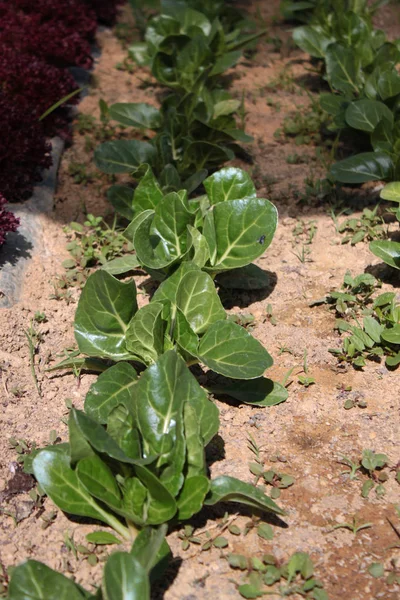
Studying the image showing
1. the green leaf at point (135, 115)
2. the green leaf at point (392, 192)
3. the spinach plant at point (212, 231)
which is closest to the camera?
the spinach plant at point (212, 231)

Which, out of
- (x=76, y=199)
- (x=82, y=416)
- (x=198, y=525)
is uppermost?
(x=82, y=416)

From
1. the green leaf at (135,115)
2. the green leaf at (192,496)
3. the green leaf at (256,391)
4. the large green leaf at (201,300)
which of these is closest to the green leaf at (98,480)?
the green leaf at (192,496)

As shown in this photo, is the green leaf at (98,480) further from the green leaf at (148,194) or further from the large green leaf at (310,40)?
the large green leaf at (310,40)

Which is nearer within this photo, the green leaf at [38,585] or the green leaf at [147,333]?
the green leaf at [38,585]

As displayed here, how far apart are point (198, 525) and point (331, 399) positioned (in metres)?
0.89

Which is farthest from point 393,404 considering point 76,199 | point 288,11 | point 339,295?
point 288,11

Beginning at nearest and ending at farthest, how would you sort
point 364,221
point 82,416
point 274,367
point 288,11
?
point 82,416
point 274,367
point 364,221
point 288,11

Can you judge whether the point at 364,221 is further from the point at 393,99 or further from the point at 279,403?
the point at 279,403

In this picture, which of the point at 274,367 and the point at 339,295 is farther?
the point at 339,295

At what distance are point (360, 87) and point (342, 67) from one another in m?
0.20

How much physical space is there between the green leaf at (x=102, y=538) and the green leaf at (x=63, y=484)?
0.06 meters

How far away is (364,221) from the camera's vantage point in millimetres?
4348

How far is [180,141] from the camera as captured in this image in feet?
15.1

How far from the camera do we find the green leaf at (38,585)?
2311mm
